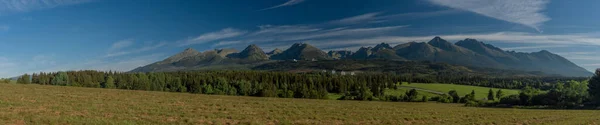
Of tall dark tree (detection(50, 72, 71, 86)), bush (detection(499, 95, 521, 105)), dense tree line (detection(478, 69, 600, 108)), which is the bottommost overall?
bush (detection(499, 95, 521, 105))

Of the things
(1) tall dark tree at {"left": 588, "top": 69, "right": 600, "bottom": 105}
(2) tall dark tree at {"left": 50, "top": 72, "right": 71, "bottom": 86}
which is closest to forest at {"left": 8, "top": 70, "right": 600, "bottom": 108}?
(2) tall dark tree at {"left": 50, "top": 72, "right": 71, "bottom": 86}

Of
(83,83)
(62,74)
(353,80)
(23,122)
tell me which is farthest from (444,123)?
(62,74)

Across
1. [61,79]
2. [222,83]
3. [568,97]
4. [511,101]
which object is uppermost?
[61,79]

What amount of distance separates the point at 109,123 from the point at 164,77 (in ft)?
463

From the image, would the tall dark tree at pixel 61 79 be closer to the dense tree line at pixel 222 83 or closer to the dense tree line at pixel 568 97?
the dense tree line at pixel 222 83

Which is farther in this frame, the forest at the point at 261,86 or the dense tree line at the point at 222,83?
the dense tree line at the point at 222,83

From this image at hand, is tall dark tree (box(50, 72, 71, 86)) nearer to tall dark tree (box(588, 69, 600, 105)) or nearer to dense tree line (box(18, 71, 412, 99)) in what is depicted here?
dense tree line (box(18, 71, 412, 99))

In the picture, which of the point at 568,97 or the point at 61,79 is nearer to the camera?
the point at 568,97

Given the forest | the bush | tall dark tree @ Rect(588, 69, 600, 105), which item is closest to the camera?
tall dark tree @ Rect(588, 69, 600, 105)

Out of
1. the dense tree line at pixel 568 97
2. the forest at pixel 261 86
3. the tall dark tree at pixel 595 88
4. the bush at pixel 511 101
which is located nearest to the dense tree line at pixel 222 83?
the forest at pixel 261 86

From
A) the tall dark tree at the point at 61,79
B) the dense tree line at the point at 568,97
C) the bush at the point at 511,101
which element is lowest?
the bush at the point at 511,101

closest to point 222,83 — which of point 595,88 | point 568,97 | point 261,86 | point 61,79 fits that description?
point 261,86

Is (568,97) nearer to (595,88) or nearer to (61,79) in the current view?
(595,88)

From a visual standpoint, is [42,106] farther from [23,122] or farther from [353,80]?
[353,80]
